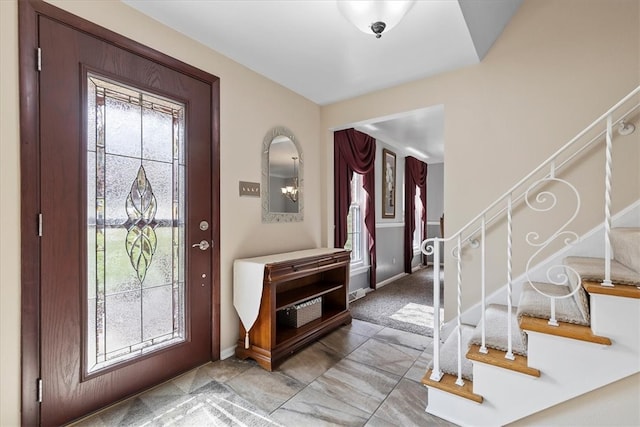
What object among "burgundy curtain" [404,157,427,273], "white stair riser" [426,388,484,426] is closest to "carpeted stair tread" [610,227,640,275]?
"white stair riser" [426,388,484,426]

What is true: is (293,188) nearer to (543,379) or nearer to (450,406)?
(450,406)

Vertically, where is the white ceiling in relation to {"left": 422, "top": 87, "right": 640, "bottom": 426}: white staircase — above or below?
above

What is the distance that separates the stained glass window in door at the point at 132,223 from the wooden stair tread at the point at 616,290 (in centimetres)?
237

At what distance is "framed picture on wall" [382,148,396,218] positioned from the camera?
4977 mm

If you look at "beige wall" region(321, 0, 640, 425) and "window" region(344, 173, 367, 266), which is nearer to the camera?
"beige wall" region(321, 0, 640, 425)

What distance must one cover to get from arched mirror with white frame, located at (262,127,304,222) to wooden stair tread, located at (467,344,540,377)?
6.35 feet

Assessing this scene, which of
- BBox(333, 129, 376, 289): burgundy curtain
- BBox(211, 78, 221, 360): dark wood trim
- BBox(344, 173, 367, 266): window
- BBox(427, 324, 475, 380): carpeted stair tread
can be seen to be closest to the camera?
BBox(427, 324, 475, 380): carpeted stair tread

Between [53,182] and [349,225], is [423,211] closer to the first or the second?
[349,225]

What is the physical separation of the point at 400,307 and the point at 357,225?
1432mm

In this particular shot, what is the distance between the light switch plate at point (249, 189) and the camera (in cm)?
247

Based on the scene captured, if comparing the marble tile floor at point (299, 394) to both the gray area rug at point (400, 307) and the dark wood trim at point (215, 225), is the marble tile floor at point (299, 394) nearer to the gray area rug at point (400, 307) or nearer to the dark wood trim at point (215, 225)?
the dark wood trim at point (215, 225)

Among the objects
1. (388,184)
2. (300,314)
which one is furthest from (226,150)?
(388,184)

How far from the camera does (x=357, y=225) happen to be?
14.8 feet

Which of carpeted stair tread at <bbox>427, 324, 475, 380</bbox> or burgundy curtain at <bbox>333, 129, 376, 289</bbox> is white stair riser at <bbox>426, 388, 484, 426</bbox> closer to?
carpeted stair tread at <bbox>427, 324, 475, 380</bbox>
